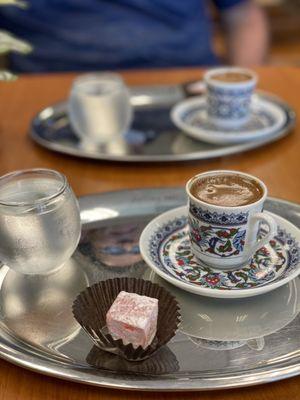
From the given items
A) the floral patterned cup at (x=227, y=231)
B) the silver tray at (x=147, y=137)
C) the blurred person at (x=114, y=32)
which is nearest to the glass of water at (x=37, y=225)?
the floral patterned cup at (x=227, y=231)

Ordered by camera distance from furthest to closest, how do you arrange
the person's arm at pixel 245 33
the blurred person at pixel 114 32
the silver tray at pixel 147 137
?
1. the person's arm at pixel 245 33
2. the blurred person at pixel 114 32
3. the silver tray at pixel 147 137

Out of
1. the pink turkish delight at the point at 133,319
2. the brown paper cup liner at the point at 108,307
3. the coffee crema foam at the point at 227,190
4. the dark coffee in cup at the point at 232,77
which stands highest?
the coffee crema foam at the point at 227,190

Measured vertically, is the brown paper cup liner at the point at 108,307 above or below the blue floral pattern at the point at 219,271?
above

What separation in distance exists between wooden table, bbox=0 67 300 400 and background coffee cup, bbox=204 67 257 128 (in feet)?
0.27

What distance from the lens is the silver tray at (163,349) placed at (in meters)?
0.52

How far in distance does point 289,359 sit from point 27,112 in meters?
0.82

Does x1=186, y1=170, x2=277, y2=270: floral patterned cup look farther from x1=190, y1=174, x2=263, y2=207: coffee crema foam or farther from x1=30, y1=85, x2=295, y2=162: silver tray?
x1=30, y1=85, x2=295, y2=162: silver tray

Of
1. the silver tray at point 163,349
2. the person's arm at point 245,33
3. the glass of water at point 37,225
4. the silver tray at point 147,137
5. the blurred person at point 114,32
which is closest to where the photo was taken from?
the silver tray at point 163,349

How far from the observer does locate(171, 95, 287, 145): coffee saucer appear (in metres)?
1.01

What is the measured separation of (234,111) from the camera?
104cm

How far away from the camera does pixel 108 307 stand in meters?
0.59

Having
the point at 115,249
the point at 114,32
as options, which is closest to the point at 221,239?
the point at 115,249

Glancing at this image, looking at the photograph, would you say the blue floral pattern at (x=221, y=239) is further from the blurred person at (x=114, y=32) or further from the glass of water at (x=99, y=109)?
the blurred person at (x=114, y=32)

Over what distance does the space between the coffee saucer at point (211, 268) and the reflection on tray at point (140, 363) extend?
0.08 meters
